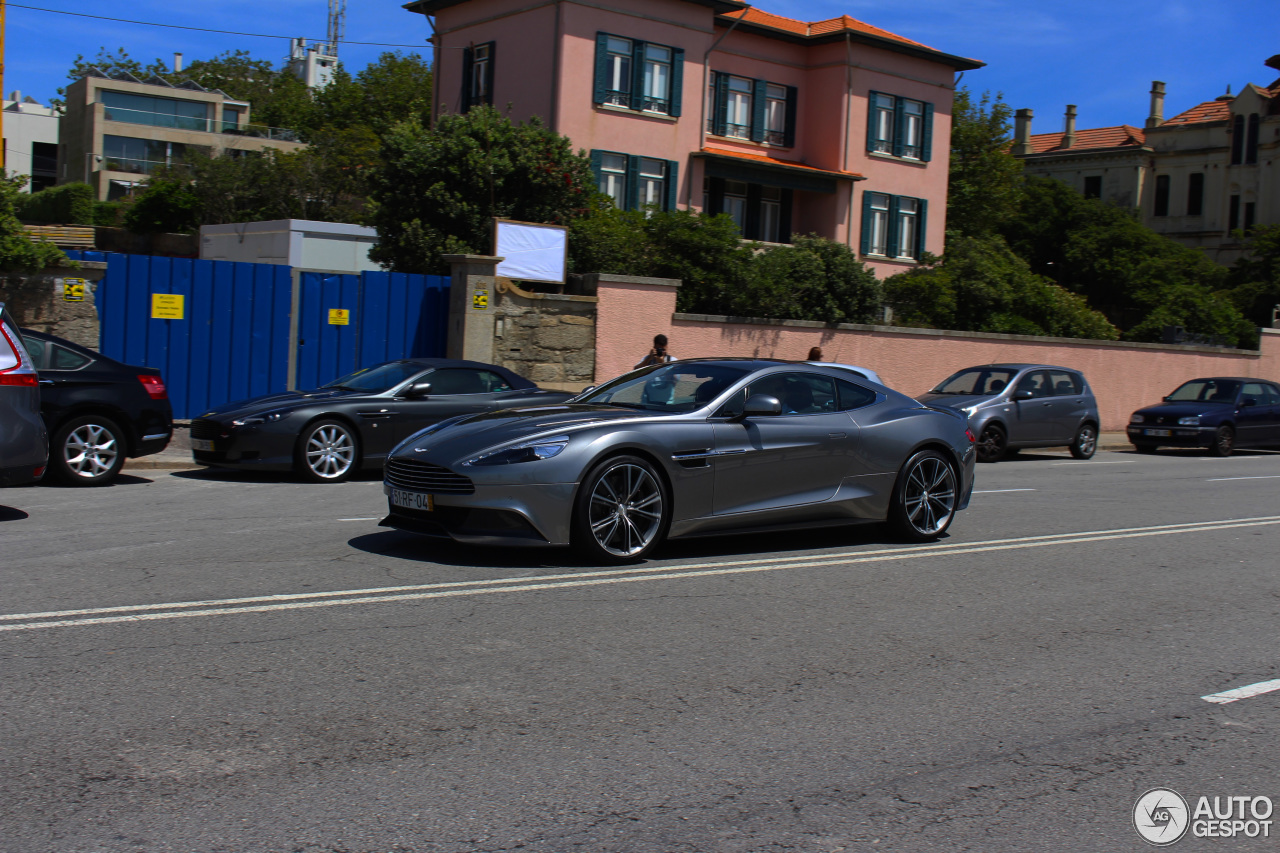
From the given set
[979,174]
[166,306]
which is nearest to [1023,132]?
[979,174]

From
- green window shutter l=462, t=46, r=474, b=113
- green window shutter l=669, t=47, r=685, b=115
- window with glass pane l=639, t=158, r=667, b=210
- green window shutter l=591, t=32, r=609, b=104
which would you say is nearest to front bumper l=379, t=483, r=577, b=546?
green window shutter l=591, t=32, r=609, b=104

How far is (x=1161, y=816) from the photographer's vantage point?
13.1 ft

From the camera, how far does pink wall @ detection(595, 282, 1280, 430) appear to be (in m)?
19.0

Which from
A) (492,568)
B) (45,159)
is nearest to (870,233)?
(492,568)

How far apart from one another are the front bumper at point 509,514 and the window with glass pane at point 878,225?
27.6 metres

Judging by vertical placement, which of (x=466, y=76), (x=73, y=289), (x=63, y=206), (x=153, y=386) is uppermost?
(x=466, y=76)

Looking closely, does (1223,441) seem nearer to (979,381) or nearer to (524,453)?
(979,381)

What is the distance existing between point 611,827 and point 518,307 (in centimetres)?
1463

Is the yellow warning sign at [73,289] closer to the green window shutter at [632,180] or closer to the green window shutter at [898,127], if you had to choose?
the green window shutter at [632,180]

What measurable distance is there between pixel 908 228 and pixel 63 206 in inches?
1454

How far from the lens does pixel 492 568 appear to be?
7543mm

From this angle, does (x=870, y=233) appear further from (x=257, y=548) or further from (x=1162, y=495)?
(x=257, y=548)

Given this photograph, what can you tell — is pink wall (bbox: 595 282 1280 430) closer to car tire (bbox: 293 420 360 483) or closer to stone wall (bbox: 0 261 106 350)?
car tire (bbox: 293 420 360 483)

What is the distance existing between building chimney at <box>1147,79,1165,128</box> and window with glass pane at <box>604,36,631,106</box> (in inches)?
2035
